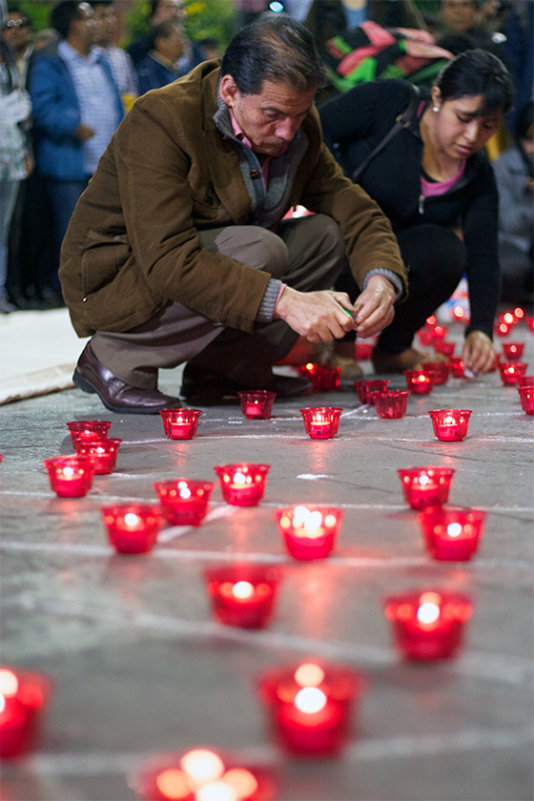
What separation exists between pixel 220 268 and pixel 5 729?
230cm

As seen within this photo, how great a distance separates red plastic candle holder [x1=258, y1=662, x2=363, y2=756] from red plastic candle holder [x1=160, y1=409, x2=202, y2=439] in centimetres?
194

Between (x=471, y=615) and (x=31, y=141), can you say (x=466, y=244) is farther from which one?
(x=31, y=141)

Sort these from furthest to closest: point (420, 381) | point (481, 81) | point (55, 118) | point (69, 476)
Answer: point (55, 118), point (420, 381), point (481, 81), point (69, 476)

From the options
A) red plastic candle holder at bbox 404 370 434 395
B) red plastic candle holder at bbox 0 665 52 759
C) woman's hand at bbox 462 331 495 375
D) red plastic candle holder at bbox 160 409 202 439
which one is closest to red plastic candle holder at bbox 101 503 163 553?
red plastic candle holder at bbox 0 665 52 759

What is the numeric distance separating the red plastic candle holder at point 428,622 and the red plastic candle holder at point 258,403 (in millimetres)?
2046

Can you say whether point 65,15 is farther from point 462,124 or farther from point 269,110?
point 269,110

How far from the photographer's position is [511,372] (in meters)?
4.43

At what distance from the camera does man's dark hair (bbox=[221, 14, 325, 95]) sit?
3.20 m

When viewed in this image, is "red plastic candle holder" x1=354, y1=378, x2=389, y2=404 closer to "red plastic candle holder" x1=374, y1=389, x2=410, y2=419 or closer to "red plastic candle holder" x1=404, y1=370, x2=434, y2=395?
"red plastic candle holder" x1=374, y1=389, x2=410, y2=419

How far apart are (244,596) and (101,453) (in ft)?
3.92

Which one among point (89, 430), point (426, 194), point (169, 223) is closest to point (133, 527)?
point (89, 430)

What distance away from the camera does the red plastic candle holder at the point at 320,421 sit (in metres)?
3.24

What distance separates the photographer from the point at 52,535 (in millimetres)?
2174

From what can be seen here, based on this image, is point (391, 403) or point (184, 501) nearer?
point (184, 501)
